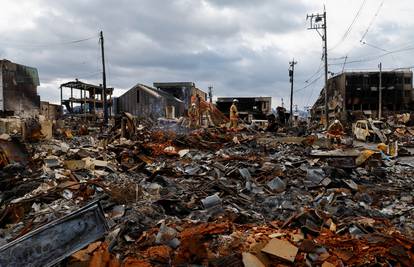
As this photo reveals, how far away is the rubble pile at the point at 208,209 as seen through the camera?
15.1 feet

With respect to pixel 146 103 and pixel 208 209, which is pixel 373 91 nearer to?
pixel 146 103

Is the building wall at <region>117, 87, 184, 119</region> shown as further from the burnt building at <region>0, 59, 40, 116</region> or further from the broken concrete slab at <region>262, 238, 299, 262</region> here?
the broken concrete slab at <region>262, 238, 299, 262</region>

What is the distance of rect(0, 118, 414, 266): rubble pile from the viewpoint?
15.1 feet

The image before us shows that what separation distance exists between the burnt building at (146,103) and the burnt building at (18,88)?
376 inches

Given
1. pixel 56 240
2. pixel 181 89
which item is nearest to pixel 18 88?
pixel 181 89

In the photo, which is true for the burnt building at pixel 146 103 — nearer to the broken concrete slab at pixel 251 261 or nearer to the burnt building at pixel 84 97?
the burnt building at pixel 84 97

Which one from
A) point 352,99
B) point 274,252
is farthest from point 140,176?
point 352,99

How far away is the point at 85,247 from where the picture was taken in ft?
15.7

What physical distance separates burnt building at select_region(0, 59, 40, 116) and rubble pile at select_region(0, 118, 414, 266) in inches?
847

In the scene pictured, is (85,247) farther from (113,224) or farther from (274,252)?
(274,252)

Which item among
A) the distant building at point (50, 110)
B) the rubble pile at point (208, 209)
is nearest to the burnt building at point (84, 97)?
the distant building at point (50, 110)

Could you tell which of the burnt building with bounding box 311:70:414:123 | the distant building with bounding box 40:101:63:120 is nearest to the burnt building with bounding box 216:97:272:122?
the burnt building with bounding box 311:70:414:123

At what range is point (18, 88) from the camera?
3170cm

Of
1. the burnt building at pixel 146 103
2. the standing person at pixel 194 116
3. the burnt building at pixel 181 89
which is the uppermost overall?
the burnt building at pixel 181 89
